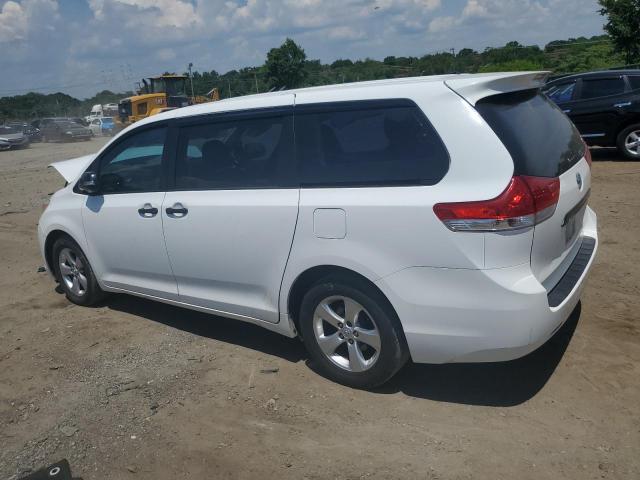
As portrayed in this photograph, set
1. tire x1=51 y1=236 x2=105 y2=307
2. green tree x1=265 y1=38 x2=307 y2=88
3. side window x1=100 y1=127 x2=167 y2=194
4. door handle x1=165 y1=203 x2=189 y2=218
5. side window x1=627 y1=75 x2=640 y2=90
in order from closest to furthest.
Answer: door handle x1=165 y1=203 x2=189 y2=218 → side window x1=100 y1=127 x2=167 y2=194 → tire x1=51 y1=236 x2=105 y2=307 → side window x1=627 y1=75 x2=640 y2=90 → green tree x1=265 y1=38 x2=307 y2=88


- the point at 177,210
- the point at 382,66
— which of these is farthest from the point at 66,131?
the point at 177,210

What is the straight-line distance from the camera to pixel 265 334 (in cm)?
466

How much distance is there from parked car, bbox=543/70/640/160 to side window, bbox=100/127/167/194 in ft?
29.9

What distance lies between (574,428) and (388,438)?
992 mm

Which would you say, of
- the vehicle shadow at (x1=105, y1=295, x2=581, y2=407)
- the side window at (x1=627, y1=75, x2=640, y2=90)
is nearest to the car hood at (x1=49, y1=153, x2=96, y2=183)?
the vehicle shadow at (x1=105, y1=295, x2=581, y2=407)

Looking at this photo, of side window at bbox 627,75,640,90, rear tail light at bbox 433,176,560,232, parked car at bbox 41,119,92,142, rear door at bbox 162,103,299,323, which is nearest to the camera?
rear tail light at bbox 433,176,560,232

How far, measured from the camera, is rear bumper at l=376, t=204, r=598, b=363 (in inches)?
117

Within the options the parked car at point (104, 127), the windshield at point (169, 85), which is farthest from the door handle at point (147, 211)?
the parked car at point (104, 127)

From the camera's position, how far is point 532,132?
10.8 feet

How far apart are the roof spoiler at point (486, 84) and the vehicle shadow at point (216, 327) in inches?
84.0

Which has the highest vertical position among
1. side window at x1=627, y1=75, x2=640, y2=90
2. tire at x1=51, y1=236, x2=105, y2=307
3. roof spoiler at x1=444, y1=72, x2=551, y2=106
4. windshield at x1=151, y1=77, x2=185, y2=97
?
windshield at x1=151, y1=77, x2=185, y2=97

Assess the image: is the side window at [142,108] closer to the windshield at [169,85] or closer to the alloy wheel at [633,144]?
the windshield at [169,85]

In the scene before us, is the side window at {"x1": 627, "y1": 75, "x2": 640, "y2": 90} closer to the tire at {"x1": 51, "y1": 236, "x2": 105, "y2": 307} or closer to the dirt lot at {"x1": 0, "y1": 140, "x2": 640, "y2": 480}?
the dirt lot at {"x1": 0, "y1": 140, "x2": 640, "y2": 480}

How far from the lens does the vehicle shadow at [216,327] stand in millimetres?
4375
